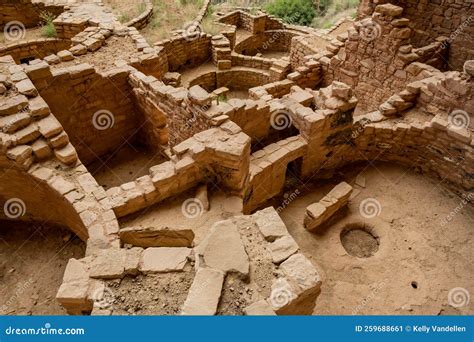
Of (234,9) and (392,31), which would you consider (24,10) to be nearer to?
(234,9)

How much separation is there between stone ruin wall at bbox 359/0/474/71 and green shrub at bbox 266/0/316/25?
35.5ft

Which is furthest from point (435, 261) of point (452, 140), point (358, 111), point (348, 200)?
point (358, 111)

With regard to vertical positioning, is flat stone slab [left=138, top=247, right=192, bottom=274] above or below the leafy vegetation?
above

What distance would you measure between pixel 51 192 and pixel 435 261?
6.38 metres

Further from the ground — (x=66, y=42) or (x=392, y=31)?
(x=392, y=31)

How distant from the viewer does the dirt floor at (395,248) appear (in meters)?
5.92

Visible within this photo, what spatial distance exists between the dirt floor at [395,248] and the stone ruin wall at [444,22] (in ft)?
13.8

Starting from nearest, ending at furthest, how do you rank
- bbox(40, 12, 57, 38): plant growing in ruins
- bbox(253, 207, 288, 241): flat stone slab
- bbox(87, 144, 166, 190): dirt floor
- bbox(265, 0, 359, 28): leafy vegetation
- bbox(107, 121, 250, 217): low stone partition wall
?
bbox(253, 207, 288, 241): flat stone slab
bbox(107, 121, 250, 217): low stone partition wall
bbox(87, 144, 166, 190): dirt floor
bbox(40, 12, 57, 38): plant growing in ruins
bbox(265, 0, 359, 28): leafy vegetation

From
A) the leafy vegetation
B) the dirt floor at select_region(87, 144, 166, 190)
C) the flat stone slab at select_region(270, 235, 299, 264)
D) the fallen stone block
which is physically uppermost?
the flat stone slab at select_region(270, 235, 299, 264)

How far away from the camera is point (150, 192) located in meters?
5.50

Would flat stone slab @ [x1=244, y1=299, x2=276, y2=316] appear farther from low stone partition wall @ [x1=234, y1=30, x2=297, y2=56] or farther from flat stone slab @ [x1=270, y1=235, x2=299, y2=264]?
low stone partition wall @ [x1=234, y1=30, x2=297, y2=56]

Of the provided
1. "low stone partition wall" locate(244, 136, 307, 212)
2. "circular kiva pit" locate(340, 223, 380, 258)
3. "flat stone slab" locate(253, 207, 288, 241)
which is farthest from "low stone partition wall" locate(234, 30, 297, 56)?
"flat stone slab" locate(253, 207, 288, 241)

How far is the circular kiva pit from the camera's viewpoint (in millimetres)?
6689

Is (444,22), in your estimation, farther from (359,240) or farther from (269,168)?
(269,168)
